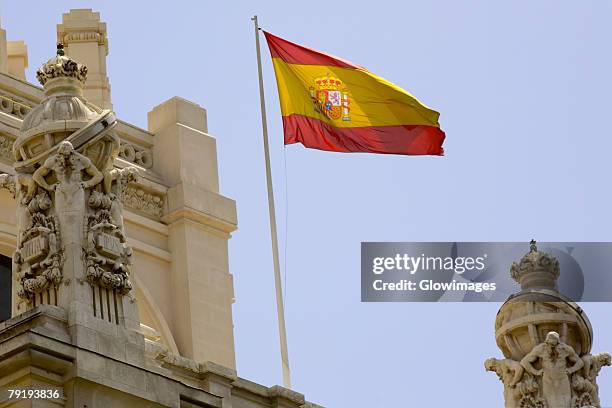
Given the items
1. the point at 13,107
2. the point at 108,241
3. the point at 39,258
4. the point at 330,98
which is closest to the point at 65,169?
the point at 108,241

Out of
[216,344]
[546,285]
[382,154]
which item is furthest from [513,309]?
[216,344]

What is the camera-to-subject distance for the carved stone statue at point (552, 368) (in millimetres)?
32562

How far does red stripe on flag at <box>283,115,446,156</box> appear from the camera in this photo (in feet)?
128

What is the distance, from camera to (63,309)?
27.5 metres

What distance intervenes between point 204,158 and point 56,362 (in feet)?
66.9

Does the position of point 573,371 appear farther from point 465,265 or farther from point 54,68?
point 54,68

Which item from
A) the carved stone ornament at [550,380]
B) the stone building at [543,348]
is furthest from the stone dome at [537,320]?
the carved stone ornament at [550,380]

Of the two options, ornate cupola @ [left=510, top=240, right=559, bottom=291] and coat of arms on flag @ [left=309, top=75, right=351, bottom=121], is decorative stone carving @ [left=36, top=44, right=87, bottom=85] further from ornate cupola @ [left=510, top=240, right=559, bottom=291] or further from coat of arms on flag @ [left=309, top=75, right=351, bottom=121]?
coat of arms on flag @ [left=309, top=75, right=351, bottom=121]

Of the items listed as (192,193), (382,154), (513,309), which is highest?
(192,193)

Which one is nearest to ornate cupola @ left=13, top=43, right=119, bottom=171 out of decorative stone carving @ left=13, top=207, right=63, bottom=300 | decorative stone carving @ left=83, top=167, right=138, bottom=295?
decorative stone carving @ left=83, top=167, right=138, bottom=295

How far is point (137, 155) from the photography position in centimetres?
4578

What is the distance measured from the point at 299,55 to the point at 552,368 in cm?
905

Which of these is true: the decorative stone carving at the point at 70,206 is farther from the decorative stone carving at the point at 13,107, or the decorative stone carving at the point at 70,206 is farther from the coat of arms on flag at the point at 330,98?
the decorative stone carving at the point at 13,107

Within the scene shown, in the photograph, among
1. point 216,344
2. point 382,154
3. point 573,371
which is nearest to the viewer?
point 573,371
